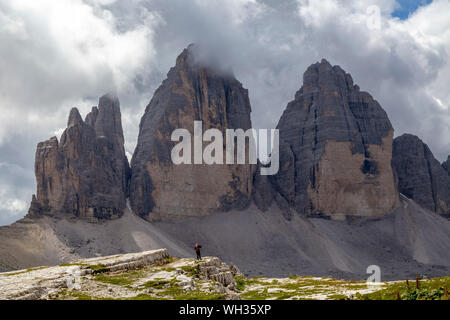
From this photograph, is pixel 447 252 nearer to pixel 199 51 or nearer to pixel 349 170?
pixel 349 170

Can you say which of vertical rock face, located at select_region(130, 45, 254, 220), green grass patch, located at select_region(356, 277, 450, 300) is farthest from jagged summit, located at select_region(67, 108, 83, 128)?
green grass patch, located at select_region(356, 277, 450, 300)

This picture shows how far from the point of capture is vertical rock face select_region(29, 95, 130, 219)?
5325 inches

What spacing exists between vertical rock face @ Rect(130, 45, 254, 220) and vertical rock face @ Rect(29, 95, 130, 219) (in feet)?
28.7

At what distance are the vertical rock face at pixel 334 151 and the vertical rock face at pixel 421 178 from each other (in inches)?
634

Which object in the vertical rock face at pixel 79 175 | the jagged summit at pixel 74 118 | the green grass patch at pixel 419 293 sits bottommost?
the green grass patch at pixel 419 293

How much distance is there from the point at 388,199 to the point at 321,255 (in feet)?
145

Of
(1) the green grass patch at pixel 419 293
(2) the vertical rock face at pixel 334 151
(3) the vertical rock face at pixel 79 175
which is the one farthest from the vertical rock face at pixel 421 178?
(1) the green grass patch at pixel 419 293

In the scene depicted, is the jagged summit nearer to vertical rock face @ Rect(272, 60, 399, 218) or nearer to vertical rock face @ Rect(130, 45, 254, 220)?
vertical rock face @ Rect(130, 45, 254, 220)

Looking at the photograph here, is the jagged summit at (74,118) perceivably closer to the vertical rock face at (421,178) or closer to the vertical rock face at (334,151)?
the vertical rock face at (334,151)

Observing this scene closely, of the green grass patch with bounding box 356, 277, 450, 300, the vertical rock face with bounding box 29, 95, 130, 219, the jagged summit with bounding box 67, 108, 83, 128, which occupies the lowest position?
the green grass patch with bounding box 356, 277, 450, 300

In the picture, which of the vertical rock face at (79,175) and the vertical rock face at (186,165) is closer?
the vertical rock face at (79,175)

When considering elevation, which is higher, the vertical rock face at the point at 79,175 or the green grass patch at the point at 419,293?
the vertical rock face at the point at 79,175

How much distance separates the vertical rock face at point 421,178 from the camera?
191 metres
